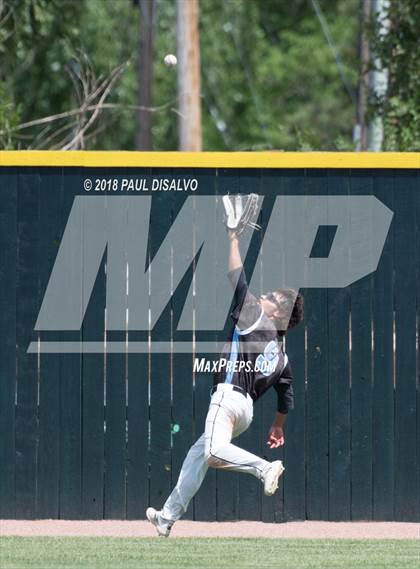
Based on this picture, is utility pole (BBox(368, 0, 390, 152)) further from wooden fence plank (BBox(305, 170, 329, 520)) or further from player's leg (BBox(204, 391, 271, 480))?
player's leg (BBox(204, 391, 271, 480))

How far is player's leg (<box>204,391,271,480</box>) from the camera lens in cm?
887

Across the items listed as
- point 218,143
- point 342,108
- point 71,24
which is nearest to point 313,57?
point 342,108

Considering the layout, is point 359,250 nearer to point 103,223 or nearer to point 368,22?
point 103,223

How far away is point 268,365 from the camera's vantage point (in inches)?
362

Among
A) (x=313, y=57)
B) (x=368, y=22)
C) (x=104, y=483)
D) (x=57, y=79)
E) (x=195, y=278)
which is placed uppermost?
(x=313, y=57)

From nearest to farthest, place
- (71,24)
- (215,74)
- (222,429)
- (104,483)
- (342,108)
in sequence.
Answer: (222,429)
(104,483)
(71,24)
(215,74)
(342,108)

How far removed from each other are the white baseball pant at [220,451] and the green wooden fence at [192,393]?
44.7 inches

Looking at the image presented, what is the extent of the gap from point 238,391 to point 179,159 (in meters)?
2.06

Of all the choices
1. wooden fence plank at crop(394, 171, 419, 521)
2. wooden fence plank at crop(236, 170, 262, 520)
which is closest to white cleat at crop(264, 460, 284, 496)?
wooden fence plank at crop(236, 170, 262, 520)

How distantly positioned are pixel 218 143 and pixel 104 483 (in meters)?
29.7

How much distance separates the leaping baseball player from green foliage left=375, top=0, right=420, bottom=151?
6.24m

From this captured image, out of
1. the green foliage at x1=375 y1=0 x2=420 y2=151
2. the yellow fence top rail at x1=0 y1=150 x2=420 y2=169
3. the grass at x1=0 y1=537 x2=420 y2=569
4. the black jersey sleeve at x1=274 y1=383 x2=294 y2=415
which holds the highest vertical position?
the green foliage at x1=375 y1=0 x2=420 y2=151

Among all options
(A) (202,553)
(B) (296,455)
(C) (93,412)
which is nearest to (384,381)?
(B) (296,455)

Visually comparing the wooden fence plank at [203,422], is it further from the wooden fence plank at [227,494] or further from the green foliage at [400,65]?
the green foliage at [400,65]
